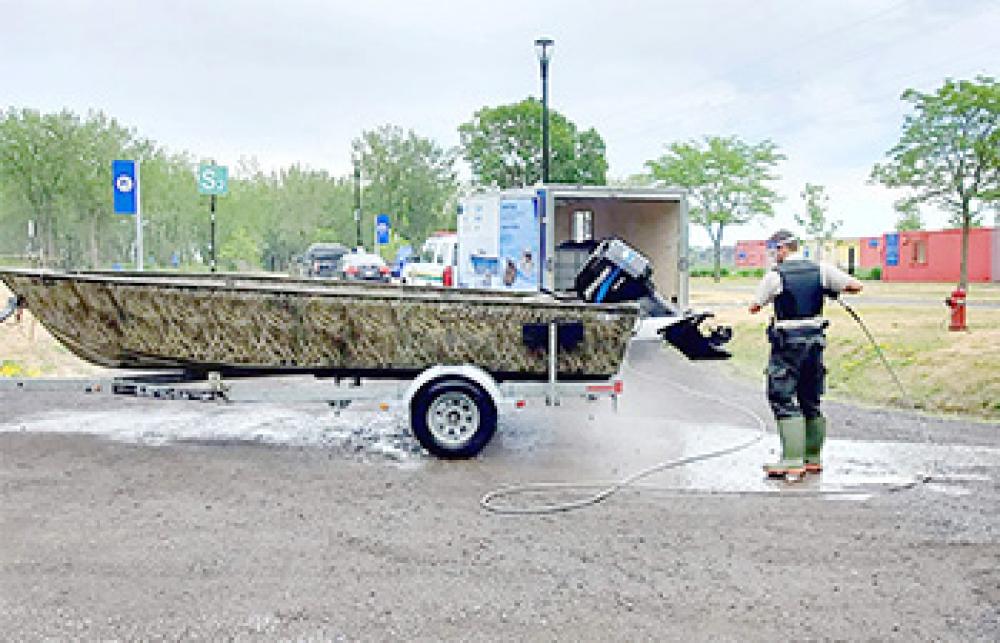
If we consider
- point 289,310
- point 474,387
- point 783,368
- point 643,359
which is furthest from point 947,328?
point 289,310

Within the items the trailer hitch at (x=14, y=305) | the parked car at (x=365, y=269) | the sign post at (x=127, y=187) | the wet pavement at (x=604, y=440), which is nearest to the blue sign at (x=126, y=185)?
the sign post at (x=127, y=187)

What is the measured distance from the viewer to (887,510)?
580cm

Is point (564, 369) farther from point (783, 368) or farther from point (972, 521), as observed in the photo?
point (972, 521)

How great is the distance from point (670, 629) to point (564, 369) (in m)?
3.54

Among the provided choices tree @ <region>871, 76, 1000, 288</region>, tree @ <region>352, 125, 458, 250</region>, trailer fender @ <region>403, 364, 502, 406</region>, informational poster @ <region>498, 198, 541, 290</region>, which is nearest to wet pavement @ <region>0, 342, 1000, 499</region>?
trailer fender @ <region>403, 364, 502, 406</region>

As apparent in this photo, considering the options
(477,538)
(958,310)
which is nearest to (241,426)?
(477,538)

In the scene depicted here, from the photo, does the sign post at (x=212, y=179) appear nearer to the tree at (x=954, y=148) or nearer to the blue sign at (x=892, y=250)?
the tree at (x=954, y=148)

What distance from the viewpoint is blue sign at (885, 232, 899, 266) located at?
143 ft

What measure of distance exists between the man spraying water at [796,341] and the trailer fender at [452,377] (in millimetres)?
2232

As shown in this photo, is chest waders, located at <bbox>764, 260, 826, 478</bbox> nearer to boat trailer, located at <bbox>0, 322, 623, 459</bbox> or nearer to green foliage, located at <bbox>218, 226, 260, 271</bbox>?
boat trailer, located at <bbox>0, 322, 623, 459</bbox>

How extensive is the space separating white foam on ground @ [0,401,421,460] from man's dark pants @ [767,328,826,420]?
123 inches

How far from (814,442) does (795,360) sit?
0.76m

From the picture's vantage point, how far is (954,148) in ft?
94.5

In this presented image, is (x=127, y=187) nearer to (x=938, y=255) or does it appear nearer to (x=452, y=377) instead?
(x=452, y=377)
